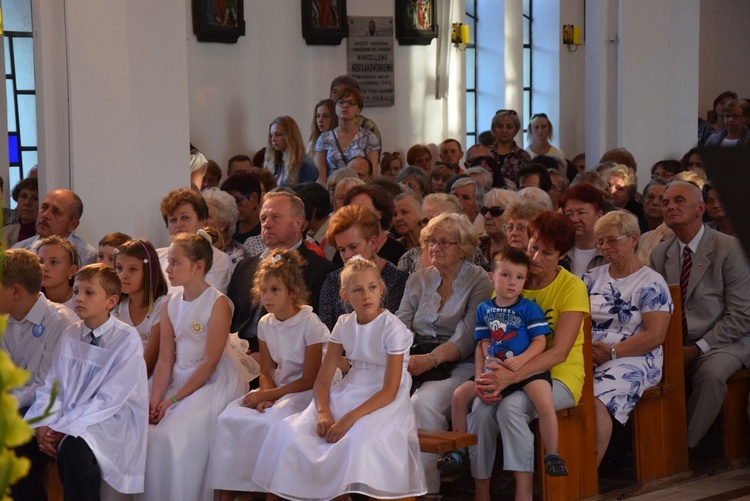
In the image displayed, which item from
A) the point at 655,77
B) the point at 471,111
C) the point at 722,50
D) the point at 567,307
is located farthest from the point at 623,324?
the point at 722,50

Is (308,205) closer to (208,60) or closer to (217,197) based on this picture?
(217,197)

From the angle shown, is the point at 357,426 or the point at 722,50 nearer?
the point at 357,426

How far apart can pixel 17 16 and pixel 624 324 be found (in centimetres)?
716

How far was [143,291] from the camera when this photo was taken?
558 cm

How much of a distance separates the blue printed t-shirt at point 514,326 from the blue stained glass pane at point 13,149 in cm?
674

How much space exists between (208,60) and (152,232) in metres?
4.38

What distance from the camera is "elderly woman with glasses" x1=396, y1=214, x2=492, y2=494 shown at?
519cm

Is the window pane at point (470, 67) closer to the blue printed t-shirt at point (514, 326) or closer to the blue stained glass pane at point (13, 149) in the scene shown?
the blue stained glass pane at point (13, 149)

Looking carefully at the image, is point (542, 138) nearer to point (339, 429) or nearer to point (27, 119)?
point (27, 119)

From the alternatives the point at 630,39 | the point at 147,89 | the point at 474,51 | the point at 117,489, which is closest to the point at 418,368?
the point at 117,489

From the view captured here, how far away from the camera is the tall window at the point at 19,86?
34.5ft

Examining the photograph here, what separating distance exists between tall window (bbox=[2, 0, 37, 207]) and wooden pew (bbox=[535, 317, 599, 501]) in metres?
6.80

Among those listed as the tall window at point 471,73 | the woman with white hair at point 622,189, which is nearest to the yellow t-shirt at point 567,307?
the woman with white hair at point 622,189

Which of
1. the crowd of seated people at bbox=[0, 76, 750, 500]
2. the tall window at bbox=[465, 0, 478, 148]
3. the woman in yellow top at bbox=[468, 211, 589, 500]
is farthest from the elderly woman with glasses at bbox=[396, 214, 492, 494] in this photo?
the tall window at bbox=[465, 0, 478, 148]
